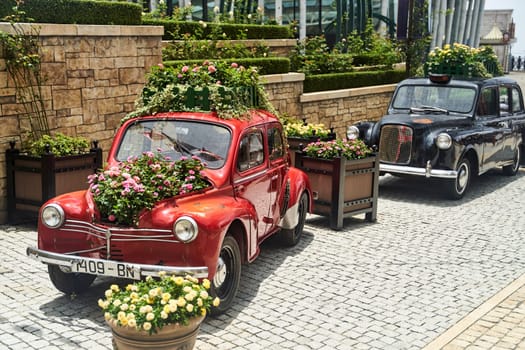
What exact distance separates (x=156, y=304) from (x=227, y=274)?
1.61m

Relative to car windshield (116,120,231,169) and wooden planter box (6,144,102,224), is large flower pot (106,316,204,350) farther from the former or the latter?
wooden planter box (6,144,102,224)

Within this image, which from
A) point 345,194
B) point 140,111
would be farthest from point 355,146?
point 140,111

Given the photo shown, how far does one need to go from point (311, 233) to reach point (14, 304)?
4279 mm

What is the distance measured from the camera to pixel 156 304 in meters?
4.24

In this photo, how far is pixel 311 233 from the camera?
29.0ft

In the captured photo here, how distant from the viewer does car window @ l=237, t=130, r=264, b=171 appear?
21.4ft

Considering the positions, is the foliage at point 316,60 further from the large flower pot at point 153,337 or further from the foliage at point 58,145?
the large flower pot at point 153,337

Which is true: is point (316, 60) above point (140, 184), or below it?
above

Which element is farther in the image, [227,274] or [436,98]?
[436,98]

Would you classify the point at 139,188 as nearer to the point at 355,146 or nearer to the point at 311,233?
the point at 311,233

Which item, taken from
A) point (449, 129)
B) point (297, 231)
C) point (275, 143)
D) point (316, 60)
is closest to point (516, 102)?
point (449, 129)

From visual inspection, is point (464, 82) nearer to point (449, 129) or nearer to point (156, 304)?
point (449, 129)

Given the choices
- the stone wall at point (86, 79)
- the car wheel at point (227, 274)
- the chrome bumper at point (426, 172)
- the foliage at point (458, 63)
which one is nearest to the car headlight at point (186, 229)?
the car wheel at point (227, 274)

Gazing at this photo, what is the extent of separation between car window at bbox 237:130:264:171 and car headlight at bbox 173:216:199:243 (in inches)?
53.5
